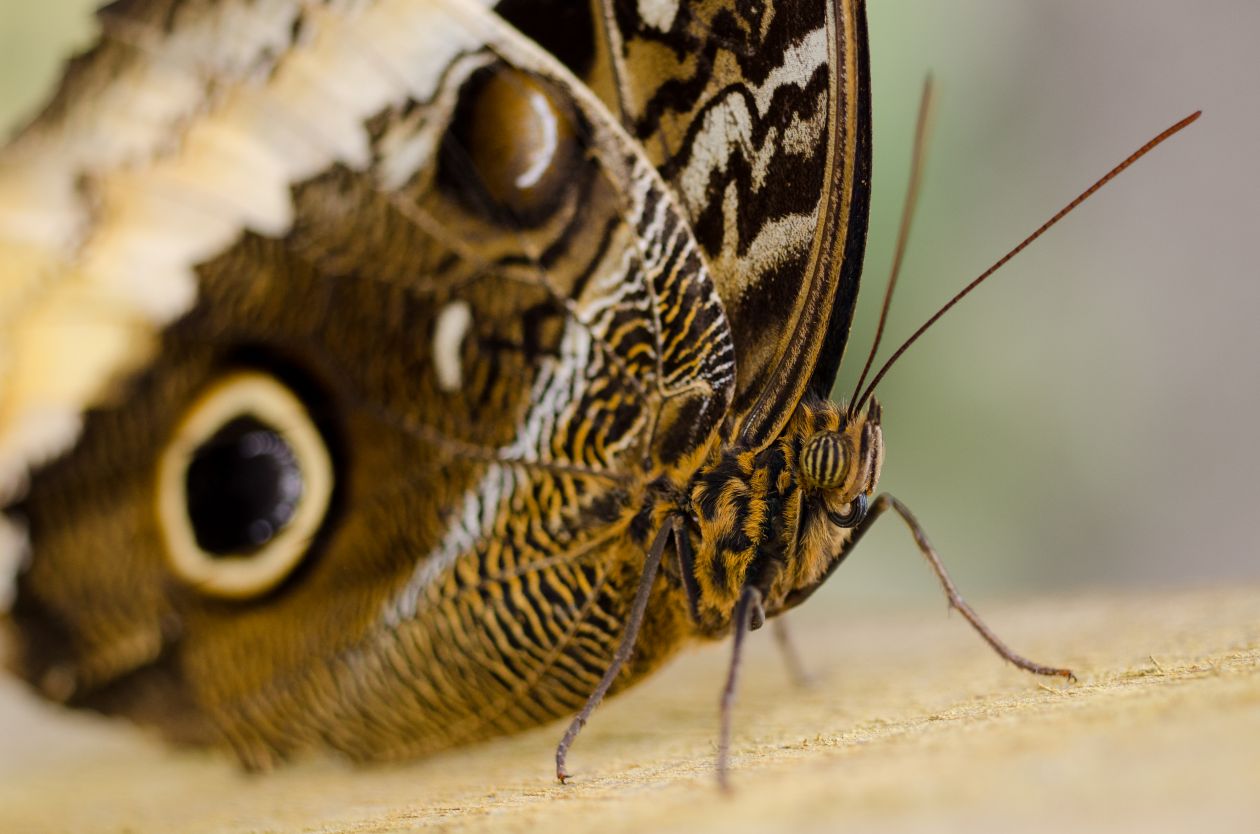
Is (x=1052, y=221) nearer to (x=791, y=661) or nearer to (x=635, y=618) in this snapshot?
(x=635, y=618)

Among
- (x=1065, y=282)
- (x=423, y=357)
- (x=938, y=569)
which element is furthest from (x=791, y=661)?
(x=1065, y=282)

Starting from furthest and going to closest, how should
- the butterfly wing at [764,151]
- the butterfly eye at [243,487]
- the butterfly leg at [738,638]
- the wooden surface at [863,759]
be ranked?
the butterfly eye at [243,487] < the butterfly wing at [764,151] < the butterfly leg at [738,638] < the wooden surface at [863,759]

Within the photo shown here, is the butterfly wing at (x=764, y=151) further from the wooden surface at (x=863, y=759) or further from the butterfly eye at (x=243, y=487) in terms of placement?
the butterfly eye at (x=243, y=487)

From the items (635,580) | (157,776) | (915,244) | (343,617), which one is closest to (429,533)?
(343,617)

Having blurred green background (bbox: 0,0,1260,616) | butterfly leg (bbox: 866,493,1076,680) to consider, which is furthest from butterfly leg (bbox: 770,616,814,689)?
blurred green background (bbox: 0,0,1260,616)

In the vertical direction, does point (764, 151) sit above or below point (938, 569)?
above

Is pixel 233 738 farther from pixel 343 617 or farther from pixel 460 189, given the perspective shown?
pixel 460 189

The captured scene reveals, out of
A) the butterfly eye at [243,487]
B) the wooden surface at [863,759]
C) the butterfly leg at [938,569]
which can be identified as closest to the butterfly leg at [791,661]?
the wooden surface at [863,759]
